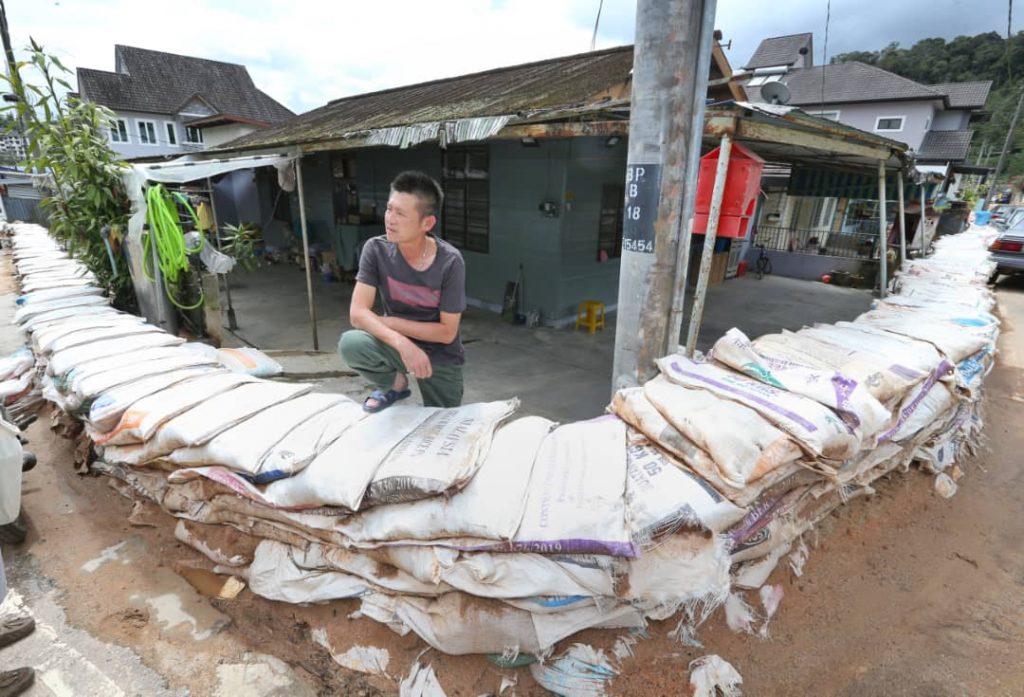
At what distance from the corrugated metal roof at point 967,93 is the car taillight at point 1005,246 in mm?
20027

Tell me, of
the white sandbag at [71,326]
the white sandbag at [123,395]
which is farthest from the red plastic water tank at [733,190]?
the white sandbag at [71,326]

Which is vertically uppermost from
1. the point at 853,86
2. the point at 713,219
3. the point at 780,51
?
the point at 780,51

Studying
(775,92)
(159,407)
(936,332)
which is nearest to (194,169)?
(159,407)

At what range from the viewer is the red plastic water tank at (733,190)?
2762mm

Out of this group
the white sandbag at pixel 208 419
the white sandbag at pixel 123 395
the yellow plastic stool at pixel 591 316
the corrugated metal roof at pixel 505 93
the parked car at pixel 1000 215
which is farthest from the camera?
the parked car at pixel 1000 215

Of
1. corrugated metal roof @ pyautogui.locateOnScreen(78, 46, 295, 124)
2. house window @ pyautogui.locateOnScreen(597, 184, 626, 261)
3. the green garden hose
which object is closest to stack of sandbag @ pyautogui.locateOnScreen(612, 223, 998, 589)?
the green garden hose

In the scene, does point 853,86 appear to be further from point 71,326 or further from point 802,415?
point 71,326

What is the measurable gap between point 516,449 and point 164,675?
5.19 ft

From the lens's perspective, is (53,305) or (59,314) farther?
(53,305)

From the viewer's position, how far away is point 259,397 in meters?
2.53

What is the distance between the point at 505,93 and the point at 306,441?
5349mm

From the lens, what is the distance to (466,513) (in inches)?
68.9

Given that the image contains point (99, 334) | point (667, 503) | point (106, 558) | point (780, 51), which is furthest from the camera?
point (780, 51)

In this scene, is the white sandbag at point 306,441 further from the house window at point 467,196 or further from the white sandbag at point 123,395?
the house window at point 467,196
